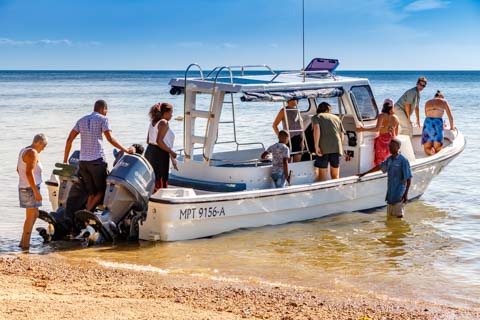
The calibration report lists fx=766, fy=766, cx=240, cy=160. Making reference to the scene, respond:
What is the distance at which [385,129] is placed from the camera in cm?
1191

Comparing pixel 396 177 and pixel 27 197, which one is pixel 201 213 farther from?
pixel 396 177

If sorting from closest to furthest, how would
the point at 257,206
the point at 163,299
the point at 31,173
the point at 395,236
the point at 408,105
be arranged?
1. the point at 163,299
2. the point at 31,173
3. the point at 257,206
4. the point at 395,236
5. the point at 408,105

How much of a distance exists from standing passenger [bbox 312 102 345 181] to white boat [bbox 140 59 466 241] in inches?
6.7

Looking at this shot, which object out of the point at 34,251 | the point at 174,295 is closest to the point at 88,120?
the point at 34,251

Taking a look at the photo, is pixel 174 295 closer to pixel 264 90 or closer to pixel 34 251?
pixel 34 251

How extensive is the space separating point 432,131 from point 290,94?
148 inches

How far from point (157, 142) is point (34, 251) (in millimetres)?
2099

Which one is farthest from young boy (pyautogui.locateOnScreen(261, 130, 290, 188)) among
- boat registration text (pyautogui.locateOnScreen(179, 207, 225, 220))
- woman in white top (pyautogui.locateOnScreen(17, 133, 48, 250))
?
woman in white top (pyautogui.locateOnScreen(17, 133, 48, 250))

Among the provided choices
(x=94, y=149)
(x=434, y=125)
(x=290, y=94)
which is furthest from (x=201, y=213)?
(x=434, y=125)

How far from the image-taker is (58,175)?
1022 centimetres

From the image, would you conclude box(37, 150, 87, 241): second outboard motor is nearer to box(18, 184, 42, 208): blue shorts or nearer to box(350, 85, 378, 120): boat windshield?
box(18, 184, 42, 208): blue shorts

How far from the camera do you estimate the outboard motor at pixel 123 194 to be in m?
9.37

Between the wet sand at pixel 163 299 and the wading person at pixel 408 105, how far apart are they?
6.42 m

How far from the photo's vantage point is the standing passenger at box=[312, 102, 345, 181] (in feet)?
36.4
